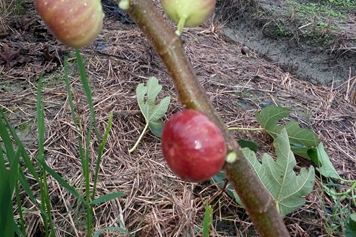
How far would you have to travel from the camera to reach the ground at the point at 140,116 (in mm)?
1095

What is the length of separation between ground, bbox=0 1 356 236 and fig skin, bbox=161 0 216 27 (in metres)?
0.75

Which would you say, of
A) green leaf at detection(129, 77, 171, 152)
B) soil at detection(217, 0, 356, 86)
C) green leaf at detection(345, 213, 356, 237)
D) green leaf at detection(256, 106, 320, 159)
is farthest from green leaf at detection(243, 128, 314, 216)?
soil at detection(217, 0, 356, 86)

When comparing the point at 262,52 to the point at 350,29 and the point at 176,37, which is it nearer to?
the point at 350,29

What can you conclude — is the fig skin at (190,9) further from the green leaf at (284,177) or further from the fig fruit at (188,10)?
the green leaf at (284,177)

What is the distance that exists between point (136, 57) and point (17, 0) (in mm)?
838

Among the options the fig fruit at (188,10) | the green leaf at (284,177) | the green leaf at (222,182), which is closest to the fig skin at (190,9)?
the fig fruit at (188,10)

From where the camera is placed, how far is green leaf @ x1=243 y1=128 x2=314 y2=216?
0.93 m

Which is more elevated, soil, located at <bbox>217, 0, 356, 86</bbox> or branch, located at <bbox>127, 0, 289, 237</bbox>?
branch, located at <bbox>127, 0, 289, 237</bbox>

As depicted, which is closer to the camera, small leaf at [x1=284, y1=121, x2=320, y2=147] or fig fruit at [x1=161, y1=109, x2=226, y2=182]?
fig fruit at [x1=161, y1=109, x2=226, y2=182]

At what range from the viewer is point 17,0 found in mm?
2168

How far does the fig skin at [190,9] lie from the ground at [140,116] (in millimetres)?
750

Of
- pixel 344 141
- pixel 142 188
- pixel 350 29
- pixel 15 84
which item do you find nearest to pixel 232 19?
pixel 350 29

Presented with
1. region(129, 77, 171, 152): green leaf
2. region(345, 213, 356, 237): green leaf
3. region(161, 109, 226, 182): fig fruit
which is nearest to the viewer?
region(161, 109, 226, 182): fig fruit

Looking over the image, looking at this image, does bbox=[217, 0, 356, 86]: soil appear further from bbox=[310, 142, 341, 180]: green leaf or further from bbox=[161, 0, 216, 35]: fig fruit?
bbox=[161, 0, 216, 35]: fig fruit
